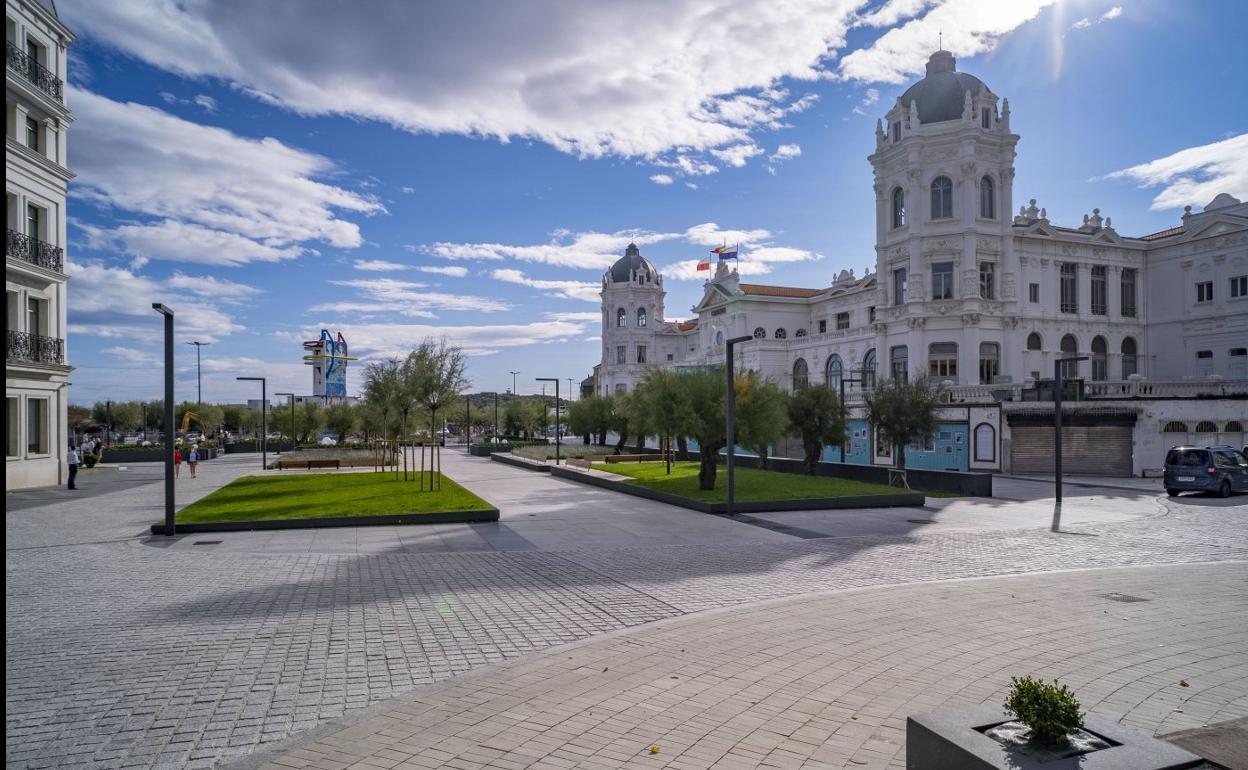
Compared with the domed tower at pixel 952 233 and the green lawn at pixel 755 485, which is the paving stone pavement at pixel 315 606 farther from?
the domed tower at pixel 952 233

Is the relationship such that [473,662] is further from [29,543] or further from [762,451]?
[762,451]

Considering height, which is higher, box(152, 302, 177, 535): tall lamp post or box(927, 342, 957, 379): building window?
box(927, 342, 957, 379): building window

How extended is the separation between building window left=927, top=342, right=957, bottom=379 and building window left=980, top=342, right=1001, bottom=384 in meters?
1.79

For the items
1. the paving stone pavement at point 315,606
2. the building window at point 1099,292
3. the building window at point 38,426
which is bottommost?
the paving stone pavement at point 315,606

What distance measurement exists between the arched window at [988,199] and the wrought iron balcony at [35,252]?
5067 cm

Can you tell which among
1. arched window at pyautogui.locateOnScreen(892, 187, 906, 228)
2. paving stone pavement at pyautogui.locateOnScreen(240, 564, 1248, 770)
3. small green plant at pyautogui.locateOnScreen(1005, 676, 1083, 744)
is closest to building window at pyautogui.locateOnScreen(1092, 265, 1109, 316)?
arched window at pyautogui.locateOnScreen(892, 187, 906, 228)

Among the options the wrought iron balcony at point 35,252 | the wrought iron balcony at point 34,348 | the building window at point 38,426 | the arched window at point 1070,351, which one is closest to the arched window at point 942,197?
the arched window at point 1070,351

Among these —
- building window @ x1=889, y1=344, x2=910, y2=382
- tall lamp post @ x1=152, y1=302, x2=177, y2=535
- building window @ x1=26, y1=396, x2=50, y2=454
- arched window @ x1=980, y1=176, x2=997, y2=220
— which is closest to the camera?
tall lamp post @ x1=152, y1=302, x2=177, y2=535

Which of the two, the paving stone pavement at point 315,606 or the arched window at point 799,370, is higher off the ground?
the arched window at point 799,370

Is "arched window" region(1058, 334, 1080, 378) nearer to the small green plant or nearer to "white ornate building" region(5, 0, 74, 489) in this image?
the small green plant

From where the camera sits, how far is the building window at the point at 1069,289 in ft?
181

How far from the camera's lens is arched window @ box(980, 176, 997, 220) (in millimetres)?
52312

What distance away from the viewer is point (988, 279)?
52.3 m

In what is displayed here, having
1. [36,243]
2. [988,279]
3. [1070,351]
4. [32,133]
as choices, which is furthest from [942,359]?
[32,133]
